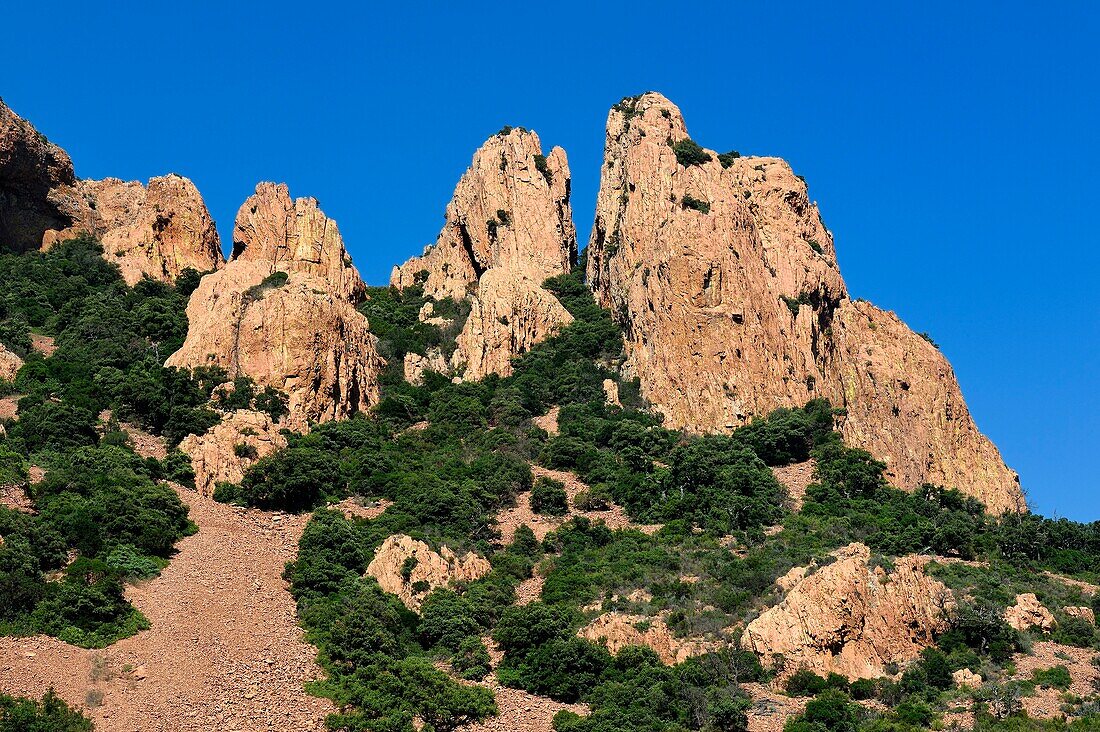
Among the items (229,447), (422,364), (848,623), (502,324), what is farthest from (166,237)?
(848,623)

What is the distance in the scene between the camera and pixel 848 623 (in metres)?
48.2

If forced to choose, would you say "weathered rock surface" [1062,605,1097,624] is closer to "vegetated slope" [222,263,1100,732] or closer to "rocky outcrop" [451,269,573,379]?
"vegetated slope" [222,263,1100,732]

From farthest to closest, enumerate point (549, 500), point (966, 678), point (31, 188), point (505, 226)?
1. point (505, 226)
2. point (31, 188)
3. point (549, 500)
4. point (966, 678)

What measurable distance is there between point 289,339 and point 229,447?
33.8 feet

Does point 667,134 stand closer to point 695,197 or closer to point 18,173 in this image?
point 695,197

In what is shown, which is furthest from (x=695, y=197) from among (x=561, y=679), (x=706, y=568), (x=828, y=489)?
(x=561, y=679)

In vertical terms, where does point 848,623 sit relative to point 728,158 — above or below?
below

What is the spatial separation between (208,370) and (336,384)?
23.7ft

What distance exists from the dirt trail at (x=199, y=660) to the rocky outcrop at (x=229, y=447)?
559 centimetres

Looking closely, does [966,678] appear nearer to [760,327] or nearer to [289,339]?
[760,327]

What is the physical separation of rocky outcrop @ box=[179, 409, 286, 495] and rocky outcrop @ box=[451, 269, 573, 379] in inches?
796

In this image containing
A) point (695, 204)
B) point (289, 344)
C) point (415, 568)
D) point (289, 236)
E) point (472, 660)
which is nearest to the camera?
point (472, 660)

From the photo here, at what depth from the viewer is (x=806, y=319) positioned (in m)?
75.0

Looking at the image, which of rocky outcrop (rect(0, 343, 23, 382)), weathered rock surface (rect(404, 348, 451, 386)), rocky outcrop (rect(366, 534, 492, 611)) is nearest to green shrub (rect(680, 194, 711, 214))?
weathered rock surface (rect(404, 348, 451, 386))
